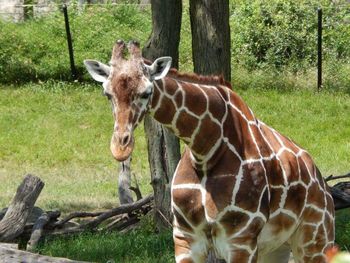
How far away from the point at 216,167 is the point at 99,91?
12.4m

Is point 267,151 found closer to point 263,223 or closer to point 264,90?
point 263,223

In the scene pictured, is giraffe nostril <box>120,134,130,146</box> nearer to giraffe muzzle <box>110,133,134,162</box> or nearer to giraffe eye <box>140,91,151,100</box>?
giraffe muzzle <box>110,133,134,162</box>

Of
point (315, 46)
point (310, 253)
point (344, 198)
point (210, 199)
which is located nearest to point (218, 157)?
point (210, 199)

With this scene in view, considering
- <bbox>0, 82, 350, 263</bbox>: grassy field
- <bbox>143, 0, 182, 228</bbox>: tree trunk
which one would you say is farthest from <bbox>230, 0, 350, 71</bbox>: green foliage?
<bbox>143, 0, 182, 228</bbox>: tree trunk

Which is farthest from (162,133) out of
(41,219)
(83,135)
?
(83,135)

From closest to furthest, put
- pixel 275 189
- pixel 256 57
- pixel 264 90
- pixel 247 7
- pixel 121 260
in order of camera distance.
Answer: pixel 275 189, pixel 121 260, pixel 264 90, pixel 256 57, pixel 247 7

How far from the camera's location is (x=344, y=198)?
9.25m

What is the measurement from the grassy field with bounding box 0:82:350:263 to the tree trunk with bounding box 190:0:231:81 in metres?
1.95

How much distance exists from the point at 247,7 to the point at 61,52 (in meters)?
4.10

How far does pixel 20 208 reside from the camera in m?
8.05

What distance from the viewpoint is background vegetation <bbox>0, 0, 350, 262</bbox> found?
1392cm

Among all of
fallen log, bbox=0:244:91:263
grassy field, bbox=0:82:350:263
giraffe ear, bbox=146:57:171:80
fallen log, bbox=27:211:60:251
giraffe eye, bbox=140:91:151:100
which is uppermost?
giraffe ear, bbox=146:57:171:80

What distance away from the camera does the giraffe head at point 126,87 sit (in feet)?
16.0

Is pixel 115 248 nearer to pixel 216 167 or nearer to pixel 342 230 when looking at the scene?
pixel 342 230
